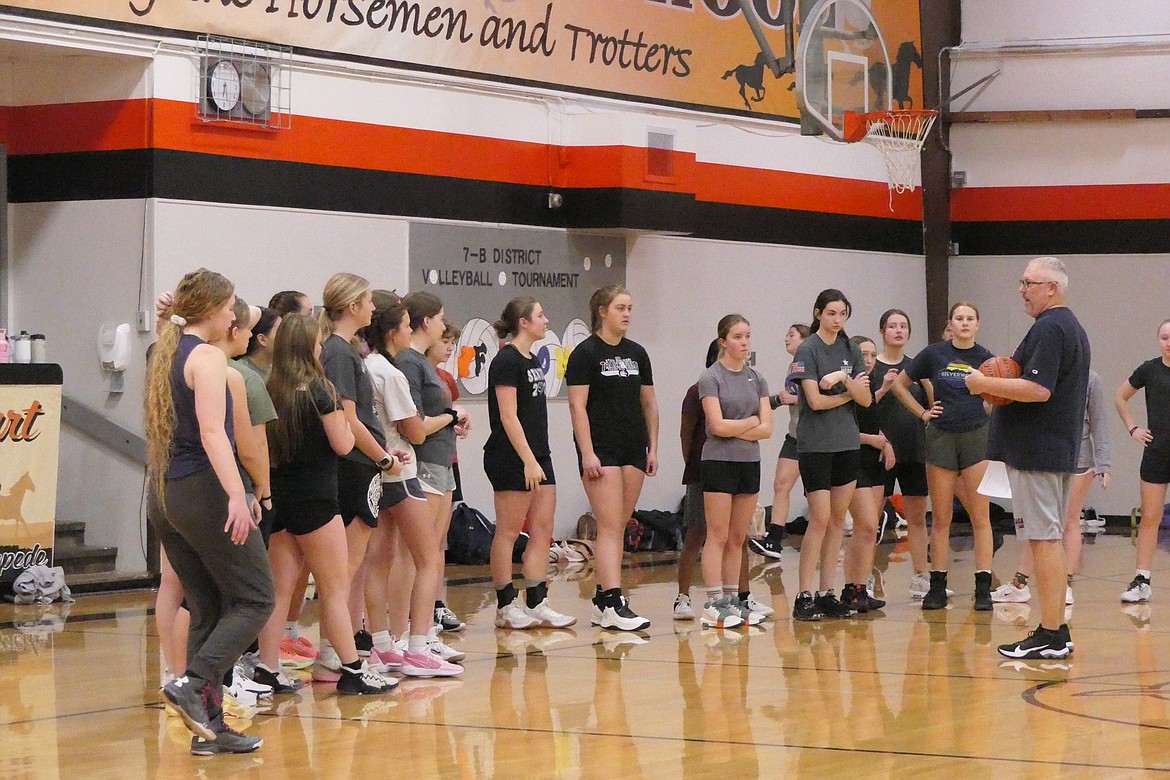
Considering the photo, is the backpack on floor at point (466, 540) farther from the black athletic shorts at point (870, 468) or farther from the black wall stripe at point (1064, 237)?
the black wall stripe at point (1064, 237)

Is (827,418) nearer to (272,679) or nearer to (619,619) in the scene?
(619,619)

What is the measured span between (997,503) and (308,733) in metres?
10.9

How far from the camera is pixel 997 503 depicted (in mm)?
15867

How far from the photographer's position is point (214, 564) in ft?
19.2

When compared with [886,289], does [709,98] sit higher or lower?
higher

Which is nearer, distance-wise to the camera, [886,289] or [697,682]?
[697,682]

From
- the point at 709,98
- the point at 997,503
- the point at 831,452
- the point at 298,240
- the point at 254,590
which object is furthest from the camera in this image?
the point at 997,503

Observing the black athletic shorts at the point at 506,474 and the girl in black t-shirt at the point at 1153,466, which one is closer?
the black athletic shorts at the point at 506,474

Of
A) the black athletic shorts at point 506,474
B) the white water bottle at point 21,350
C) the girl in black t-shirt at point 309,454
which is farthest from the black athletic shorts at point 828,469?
the white water bottle at point 21,350

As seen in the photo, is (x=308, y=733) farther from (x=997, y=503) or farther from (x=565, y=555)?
(x=997, y=503)

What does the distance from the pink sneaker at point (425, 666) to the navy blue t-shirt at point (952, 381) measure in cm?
369

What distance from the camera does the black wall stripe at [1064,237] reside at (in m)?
16.4

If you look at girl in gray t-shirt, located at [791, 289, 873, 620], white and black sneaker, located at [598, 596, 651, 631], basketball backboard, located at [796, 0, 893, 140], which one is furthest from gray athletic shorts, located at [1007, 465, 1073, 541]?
basketball backboard, located at [796, 0, 893, 140]

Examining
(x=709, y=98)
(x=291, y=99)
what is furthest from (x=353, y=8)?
(x=709, y=98)
